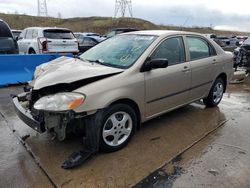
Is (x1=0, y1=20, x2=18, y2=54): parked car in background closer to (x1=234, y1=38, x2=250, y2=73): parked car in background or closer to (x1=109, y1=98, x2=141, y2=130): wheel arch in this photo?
(x1=109, y1=98, x2=141, y2=130): wheel arch

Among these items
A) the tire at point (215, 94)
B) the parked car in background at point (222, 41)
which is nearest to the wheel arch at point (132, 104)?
the tire at point (215, 94)

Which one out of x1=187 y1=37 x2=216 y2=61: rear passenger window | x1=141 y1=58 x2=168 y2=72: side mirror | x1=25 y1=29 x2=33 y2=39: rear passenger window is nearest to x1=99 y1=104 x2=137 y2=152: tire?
x1=141 y1=58 x2=168 y2=72: side mirror

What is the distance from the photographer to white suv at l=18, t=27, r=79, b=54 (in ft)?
39.9

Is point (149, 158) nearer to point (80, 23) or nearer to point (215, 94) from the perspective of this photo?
point (215, 94)

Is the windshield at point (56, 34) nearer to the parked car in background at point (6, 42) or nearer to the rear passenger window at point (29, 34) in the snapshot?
the rear passenger window at point (29, 34)

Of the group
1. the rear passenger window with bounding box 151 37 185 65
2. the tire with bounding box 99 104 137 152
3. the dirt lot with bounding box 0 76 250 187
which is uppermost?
the rear passenger window with bounding box 151 37 185 65

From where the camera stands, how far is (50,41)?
1216 cm

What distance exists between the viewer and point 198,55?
18.0 ft

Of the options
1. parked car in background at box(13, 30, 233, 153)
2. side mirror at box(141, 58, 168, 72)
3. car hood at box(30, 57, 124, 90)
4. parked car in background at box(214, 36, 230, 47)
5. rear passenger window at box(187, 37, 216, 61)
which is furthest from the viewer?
parked car in background at box(214, 36, 230, 47)

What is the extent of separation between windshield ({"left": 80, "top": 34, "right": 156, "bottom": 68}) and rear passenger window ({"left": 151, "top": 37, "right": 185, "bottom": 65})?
0.20 m

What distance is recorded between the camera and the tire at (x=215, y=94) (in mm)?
6036

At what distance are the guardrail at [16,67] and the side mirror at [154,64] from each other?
5026 mm

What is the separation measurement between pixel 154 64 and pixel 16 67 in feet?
17.5

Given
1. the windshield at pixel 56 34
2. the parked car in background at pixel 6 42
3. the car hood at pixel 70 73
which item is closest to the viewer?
the car hood at pixel 70 73
